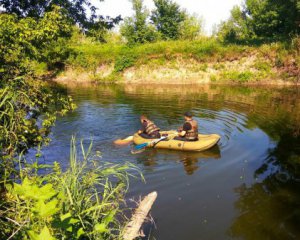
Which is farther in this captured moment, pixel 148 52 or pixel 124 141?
pixel 148 52

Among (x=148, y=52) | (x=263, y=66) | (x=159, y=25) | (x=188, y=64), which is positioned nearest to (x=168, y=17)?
(x=159, y=25)

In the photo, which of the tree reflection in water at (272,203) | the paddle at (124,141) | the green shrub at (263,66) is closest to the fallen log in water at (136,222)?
the tree reflection in water at (272,203)

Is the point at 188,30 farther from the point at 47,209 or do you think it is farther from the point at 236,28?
the point at 47,209

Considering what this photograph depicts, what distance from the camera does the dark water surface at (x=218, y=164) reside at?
21.6ft

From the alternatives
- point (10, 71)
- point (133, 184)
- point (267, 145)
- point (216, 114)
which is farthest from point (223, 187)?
point (216, 114)

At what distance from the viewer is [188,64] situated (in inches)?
1341

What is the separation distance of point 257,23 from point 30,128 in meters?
40.5

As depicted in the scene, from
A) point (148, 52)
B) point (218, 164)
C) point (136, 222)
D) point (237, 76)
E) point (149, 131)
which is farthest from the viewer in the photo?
point (148, 52)

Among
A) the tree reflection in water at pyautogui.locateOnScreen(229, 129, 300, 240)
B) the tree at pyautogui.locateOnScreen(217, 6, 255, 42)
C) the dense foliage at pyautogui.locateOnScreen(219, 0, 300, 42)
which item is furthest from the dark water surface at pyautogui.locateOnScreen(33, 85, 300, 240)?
the tree at pyautogui.locateOnScreen(217, 6, 255, 42)

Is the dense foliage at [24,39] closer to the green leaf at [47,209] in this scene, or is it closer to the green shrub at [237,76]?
the green leaf at [47,209]

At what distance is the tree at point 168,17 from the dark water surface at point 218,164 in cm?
2482

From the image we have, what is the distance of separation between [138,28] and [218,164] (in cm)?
3406

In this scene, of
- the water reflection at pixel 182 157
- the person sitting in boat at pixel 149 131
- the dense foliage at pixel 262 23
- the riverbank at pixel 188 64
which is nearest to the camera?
the water reflection at pixel 182 157

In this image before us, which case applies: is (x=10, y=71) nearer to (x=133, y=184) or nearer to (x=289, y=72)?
(x=133, y=184)
